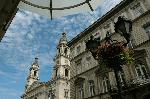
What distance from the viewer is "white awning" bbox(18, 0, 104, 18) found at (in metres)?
2.59

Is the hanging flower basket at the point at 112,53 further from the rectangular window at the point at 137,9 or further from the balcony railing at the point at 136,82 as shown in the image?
the rectangular window at the point at 137,9

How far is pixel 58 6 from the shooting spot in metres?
2.64

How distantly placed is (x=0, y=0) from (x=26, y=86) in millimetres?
62231

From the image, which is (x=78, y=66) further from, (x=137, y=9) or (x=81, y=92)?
(x=137, y=9)

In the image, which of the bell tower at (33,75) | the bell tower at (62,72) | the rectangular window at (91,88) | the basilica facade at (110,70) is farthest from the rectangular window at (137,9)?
the bell tower at (33,75)

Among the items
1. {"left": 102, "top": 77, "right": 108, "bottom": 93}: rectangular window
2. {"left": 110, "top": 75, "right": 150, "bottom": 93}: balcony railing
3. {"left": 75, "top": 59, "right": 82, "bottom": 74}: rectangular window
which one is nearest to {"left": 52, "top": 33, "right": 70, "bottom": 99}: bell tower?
{"left": 75, "top": 59, "right": 82, "bottom": 74}: rectangular window

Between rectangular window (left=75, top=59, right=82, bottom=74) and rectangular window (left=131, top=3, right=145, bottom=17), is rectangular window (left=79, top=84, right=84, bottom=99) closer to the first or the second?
rectangular window (left=75, top=59, right=82, bottom=74)

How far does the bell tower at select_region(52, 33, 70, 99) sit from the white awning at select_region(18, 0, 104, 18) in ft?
138

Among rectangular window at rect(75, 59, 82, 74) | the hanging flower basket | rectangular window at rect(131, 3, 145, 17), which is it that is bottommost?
the hanging flower basket

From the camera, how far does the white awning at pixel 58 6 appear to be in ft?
8.50

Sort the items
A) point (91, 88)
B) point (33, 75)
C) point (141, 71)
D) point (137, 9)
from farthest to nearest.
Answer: point (33, 75), point (91, 88), point (137, 9), point (141, 71)

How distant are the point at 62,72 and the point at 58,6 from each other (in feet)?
149

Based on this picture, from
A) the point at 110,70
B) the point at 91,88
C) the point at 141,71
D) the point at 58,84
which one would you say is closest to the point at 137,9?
the point at 141,71

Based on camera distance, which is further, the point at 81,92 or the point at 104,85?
the point at 81,92
